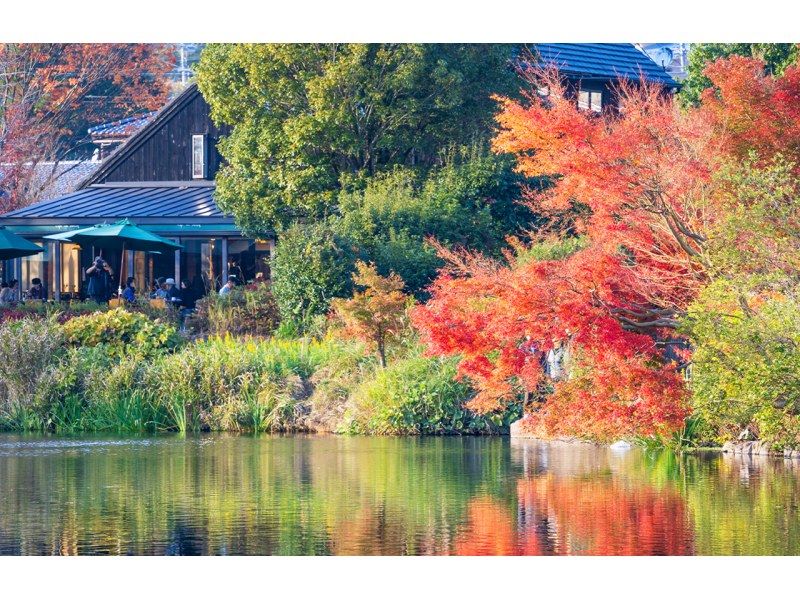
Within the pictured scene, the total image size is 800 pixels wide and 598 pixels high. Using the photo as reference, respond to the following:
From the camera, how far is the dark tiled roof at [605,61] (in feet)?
132

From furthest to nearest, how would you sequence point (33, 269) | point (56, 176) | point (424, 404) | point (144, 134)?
point (56, 176) < point (33, 269) < point (144, 134) < point (424, 404)

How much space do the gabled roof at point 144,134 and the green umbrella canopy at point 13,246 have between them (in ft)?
27.5

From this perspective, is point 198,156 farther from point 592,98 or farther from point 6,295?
point 592,98

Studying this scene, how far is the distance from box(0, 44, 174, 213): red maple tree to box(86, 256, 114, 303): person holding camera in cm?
1536

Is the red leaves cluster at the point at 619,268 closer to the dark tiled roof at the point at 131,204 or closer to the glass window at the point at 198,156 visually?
the dark tiled roof at the point at 131,204

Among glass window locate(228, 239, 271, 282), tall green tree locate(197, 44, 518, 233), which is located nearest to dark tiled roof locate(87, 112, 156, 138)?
glass window locate(228, 239, 271, 282)

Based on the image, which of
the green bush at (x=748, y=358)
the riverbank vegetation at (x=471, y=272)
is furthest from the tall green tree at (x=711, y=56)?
the green bush at (x=748, y=358)

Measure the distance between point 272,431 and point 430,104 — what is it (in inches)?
413

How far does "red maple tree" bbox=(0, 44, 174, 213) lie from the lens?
1879 inches

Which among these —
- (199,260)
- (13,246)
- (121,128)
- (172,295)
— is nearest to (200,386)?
(172,295)

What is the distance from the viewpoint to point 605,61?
4256 centimetres

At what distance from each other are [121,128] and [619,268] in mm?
33618

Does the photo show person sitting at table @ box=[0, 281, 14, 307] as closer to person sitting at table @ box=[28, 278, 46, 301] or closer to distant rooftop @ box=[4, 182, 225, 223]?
person sitting at table @ box=[28, 278, 46, 301]

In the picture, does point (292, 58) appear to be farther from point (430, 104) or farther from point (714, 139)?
point (714, 139)
